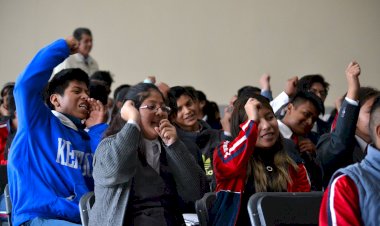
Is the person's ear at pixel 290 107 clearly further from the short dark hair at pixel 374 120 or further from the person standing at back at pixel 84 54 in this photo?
the person standing at back at pixel 84 54

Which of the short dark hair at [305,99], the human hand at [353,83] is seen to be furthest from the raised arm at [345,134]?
the short dark hair at [305,99]

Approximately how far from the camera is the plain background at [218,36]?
7961 mm

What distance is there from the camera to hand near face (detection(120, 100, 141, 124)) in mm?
3059

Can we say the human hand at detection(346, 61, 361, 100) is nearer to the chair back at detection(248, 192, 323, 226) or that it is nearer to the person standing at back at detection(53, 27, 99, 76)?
the chair back at detection(248, 192, 323, 226)

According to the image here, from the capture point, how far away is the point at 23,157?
3.51 meters

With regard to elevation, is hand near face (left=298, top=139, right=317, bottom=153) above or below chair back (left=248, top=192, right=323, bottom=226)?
below

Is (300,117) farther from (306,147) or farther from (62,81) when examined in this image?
(62,81)

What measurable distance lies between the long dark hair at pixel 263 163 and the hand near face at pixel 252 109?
12 centimetres

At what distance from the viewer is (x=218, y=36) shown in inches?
315

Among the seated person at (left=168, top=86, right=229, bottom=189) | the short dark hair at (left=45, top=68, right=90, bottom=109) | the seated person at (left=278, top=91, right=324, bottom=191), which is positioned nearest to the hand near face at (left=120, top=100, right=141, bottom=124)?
the short dark hair at (left=45, top=68, right=90, bottom=109)

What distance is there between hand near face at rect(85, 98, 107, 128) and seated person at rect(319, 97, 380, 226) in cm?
189

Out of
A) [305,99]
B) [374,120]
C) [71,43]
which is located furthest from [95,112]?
[374,120]

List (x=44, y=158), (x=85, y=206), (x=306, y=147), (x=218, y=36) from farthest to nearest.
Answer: (x=218, y=36) → (x=306, y=147) → (x=44, y=158) → (x=85, y=206)

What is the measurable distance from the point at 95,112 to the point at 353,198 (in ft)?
6.60
